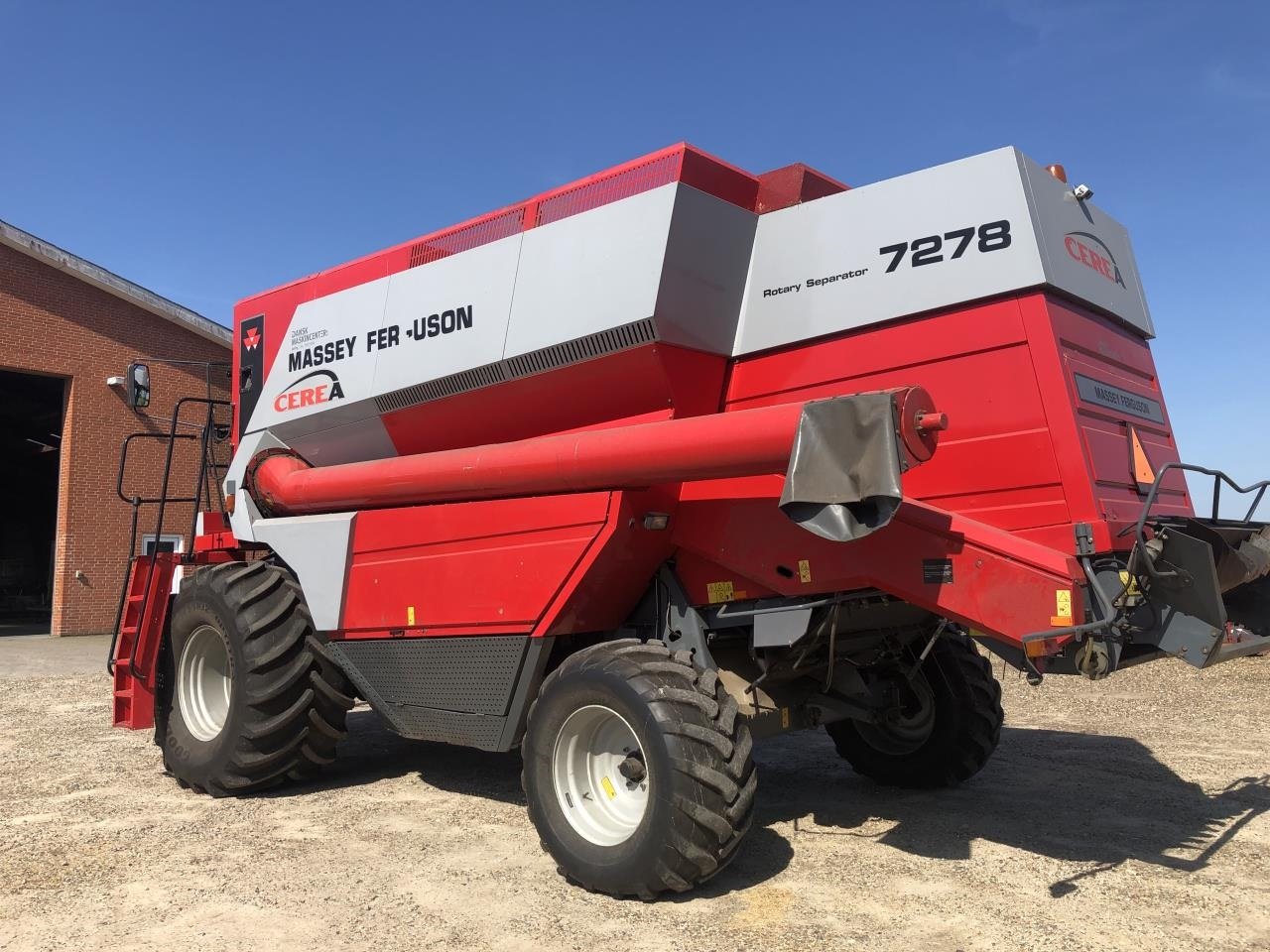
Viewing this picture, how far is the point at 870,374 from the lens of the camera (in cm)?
458

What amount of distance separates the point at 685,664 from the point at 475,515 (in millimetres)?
1601

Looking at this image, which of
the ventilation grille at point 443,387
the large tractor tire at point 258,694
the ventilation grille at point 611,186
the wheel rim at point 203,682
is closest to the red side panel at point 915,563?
the ventilation grille at point 443,387

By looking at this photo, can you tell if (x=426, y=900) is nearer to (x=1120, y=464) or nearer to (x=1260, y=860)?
(x=1120, y=464)

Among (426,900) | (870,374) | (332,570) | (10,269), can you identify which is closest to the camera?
(426,900)

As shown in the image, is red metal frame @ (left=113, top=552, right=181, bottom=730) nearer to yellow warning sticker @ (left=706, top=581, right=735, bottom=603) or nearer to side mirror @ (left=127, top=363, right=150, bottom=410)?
side mirror @ (left=127, top=363, right=150, bottom=410)

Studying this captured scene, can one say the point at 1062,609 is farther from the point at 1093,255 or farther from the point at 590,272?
the point at 590,272

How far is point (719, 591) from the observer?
4.96 meters

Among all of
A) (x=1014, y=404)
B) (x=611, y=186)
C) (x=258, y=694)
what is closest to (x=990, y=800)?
(x=1014, y=404)

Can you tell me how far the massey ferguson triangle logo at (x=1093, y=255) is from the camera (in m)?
4.57

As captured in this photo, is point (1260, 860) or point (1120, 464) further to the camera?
point (1260, 860)

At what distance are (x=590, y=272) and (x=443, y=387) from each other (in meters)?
1.25

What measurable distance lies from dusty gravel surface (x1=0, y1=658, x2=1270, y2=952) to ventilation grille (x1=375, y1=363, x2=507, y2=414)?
2430mm

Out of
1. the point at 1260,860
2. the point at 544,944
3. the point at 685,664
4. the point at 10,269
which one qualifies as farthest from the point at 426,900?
the point at 10,269

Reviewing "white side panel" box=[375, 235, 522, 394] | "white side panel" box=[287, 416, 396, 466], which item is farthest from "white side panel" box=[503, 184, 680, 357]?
"white side panel" box=[287, 416, 396, 466]
